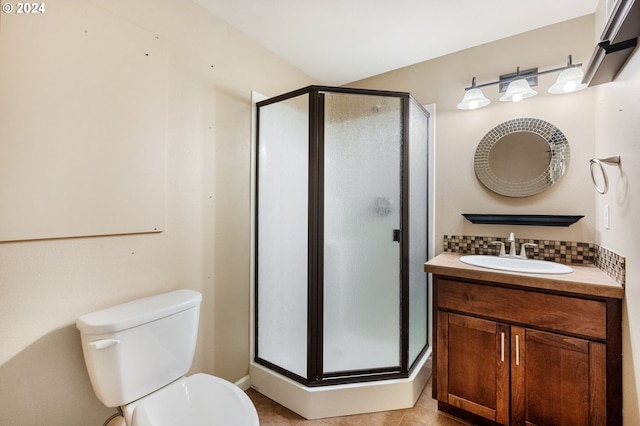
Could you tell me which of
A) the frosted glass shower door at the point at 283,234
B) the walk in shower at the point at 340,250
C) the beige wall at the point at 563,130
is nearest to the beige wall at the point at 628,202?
the beige wall at the point at 563,130

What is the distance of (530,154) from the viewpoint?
1951mm

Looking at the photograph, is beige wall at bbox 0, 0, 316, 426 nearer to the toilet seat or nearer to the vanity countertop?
the toilet seat

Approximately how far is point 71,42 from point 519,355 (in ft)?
8.36

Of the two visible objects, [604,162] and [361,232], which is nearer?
[604,162]

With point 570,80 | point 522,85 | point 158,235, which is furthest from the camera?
point 522,85

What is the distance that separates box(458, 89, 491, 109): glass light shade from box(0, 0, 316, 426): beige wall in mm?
1379

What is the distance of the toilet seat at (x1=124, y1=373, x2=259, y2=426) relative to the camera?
3.60 ft

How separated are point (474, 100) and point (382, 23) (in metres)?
0.82

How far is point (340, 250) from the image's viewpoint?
187cm

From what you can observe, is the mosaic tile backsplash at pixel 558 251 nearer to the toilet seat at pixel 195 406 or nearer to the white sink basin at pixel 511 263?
the white sink basin at pixel 511 263

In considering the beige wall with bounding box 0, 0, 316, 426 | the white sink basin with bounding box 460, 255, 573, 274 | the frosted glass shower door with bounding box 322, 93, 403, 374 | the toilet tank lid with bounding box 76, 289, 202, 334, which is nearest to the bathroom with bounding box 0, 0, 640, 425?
the beige wall with bounding box 0, 0, 316, 426

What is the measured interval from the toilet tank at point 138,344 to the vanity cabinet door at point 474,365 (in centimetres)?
142

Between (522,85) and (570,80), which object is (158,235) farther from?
(570,80)

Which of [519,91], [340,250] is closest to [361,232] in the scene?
[340,250]
